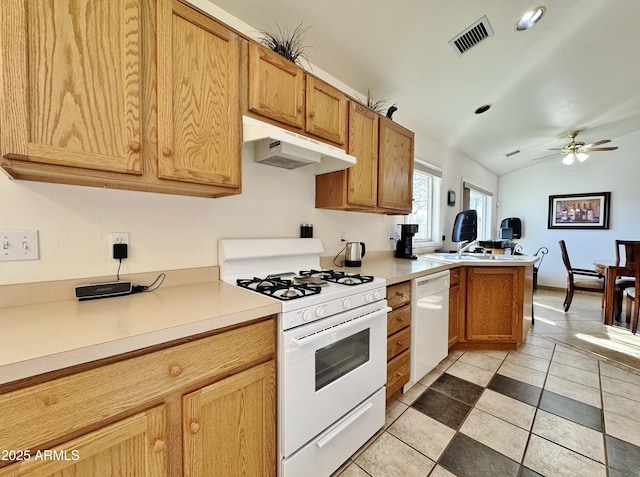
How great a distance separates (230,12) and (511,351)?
3609 millimetres

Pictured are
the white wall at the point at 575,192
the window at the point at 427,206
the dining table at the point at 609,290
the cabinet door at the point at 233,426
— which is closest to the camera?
the cabinet door at the point at 233,426

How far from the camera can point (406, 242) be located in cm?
283

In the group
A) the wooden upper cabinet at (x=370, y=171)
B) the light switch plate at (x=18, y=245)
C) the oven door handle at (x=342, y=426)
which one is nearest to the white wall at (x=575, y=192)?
the wooden upper cabinet at (x=370, y=171)

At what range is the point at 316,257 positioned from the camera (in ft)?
6.58

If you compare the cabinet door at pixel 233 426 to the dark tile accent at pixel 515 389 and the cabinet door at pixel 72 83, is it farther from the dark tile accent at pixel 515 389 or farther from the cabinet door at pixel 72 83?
the dark tile accent at pixel 515 389

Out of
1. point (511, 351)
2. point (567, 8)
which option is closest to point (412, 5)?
point (567, 8)

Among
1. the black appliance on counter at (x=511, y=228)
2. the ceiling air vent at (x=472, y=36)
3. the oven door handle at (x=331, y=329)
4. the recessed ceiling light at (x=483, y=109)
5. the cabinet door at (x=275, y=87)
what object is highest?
the ceiling air vent at (x=472, y=36)

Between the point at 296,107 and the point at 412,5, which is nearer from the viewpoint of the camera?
the point at 296,107

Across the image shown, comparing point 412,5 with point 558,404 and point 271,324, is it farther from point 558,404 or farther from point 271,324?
point 558,404

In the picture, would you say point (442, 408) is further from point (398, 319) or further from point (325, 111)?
point (325, 111)

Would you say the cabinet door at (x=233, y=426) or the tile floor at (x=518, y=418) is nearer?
the cabinet door at (x=233, y=426)

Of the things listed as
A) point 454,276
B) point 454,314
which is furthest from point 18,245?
point 454,314

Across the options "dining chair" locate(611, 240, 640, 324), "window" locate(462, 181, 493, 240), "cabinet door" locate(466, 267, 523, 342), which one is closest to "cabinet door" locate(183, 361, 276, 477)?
"cabinet door" locate(466, 267, 523, 342)

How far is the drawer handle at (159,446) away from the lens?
83cm
